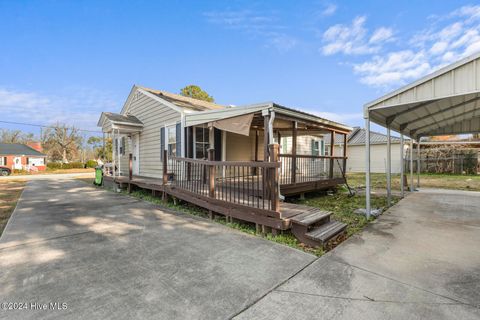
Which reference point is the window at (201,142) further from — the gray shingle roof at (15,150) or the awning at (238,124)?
the gray shingle roof at (15,150)

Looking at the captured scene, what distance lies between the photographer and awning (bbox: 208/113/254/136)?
5.90m

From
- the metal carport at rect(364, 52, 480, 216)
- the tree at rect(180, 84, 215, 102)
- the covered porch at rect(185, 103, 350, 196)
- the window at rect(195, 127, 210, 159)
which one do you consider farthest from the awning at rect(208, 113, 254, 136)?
the tree at rect(180, 84, 215, 102)

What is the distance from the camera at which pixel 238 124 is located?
6.13m

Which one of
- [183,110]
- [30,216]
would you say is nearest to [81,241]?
[30,216]

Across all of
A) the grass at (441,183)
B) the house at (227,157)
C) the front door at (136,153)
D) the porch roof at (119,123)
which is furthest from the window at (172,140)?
the grass at (441,183)

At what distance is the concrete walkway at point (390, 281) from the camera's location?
6.79 ft

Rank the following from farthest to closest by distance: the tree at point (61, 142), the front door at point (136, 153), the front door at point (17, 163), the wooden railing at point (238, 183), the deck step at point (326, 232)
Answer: the tree at point (61, 142)
the front door at point (17, 163)
the front door at point (136, 153)
the wooden railing at point (238, 183)
the deck step at point (326, 232)

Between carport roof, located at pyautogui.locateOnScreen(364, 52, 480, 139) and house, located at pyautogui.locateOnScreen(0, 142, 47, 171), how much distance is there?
40530mm

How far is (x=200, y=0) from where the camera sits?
1116 cm

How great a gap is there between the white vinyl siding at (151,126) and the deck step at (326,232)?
627cm

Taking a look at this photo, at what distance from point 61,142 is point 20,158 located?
27.3ft

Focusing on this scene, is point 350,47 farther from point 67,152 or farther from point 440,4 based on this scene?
point 67,152

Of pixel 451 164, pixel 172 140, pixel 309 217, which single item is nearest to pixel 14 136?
pixel 172 140

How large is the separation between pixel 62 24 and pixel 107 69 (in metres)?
8.29
